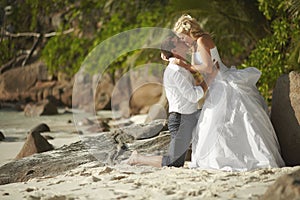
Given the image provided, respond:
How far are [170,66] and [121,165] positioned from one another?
97 cm

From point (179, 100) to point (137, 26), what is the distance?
9587 millimetres

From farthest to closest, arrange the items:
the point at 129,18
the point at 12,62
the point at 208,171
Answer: the point at 12,62
the point at 129,18
the point at 208,171

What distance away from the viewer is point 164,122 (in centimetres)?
753

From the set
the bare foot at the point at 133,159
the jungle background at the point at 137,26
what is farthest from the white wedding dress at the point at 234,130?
the jungle background at the point at 137,26

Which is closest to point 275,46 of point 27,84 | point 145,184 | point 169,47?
point 169,47

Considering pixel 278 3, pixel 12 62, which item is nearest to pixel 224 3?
pixel 278 3

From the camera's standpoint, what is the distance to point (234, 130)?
5.67 meters

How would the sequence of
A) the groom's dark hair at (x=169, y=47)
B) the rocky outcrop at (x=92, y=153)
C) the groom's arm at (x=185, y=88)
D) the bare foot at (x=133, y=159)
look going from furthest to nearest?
the rocky outcrop at (x=92, y=153)
the bare foot at (x=133, y=159)
the groom's dark hair at (x=169, y=47)
the groom's arm at (x=185, y=88)

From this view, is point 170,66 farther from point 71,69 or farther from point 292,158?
point 71,69

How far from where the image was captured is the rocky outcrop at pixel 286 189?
3840mm

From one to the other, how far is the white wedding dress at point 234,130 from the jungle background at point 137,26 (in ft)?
10.8

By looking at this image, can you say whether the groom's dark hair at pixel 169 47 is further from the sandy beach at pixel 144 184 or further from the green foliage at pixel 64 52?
the green foliage at pixel 64 52

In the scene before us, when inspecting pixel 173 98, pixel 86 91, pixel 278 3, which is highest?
pixel 278 3

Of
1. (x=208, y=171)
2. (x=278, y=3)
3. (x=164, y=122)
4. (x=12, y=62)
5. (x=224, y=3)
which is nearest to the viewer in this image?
(x=208, y=171)
